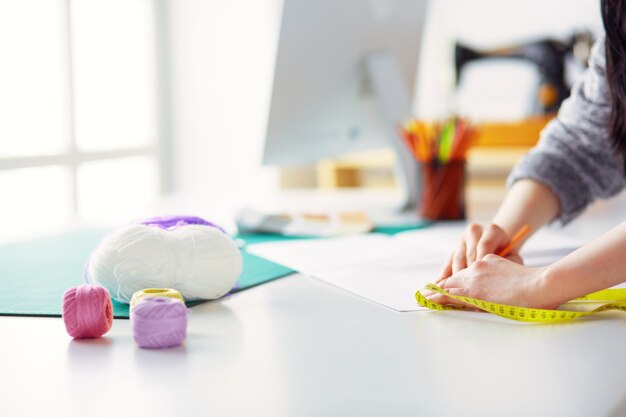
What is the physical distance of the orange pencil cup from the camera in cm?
169

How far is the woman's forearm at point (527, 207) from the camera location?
50.6 inches

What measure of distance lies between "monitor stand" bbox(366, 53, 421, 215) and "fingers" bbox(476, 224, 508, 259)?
28.4 inches

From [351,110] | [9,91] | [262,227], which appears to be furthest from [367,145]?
[9,91]

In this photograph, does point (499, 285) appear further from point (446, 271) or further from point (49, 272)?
point (49, 272)

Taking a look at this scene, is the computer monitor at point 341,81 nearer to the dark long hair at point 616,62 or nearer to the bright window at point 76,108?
the dark long hair at point 616,62

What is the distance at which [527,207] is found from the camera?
1325 millimetres

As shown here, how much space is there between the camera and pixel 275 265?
1.22 m

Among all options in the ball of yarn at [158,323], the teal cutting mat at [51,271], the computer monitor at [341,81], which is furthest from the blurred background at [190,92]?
the ball of yarn at [158,323]

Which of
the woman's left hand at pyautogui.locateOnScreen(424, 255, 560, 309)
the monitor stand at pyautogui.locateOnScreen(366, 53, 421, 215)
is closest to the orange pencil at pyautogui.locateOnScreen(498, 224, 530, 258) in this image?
the woman's left hand at pyautogui.locateOnScreen(424, 255, 560, 309)

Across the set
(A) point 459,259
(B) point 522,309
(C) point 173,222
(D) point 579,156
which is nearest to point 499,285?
(B) point 522,309

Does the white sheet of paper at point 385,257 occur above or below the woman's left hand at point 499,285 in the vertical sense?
below

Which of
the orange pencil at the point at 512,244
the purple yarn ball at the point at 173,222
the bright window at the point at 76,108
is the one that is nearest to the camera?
→ the purple yarn ball at the point at 173,222

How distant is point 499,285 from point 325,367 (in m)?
0.29

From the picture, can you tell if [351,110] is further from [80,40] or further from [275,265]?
[80,40]
